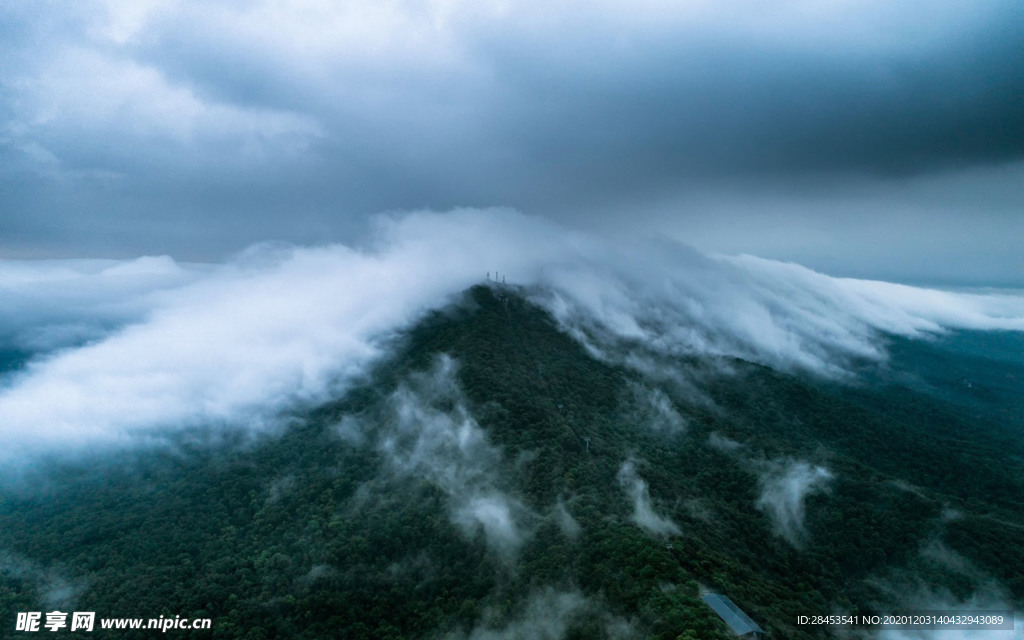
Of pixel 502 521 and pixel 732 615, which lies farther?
pixel 502 521

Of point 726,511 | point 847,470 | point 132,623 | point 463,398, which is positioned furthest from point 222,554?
point 847,470

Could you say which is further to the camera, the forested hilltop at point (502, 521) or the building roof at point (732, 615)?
the forested hilltop at point (502, 521)

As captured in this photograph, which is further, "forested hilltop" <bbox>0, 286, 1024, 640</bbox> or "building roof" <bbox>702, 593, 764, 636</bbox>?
"forested hilltop" <bbox>0, 286, 1024, 640</bbox>

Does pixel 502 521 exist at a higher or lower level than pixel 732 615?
lower
